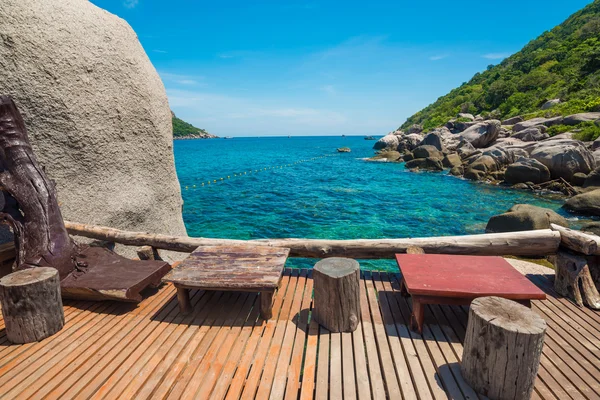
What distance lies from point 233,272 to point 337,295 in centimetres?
174

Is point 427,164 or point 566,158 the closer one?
point 566,158

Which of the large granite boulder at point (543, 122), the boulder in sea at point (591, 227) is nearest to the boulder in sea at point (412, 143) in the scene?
the large granite boulder at point (543, 122)

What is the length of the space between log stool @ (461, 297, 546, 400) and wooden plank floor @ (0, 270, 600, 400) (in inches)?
10.8

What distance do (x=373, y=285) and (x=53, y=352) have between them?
5111 mm

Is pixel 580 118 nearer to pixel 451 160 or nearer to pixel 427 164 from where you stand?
pixel 451 160

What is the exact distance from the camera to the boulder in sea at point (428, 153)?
125 feet

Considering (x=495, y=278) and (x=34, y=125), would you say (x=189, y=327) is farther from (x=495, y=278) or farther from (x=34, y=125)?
(x=34, y=125)

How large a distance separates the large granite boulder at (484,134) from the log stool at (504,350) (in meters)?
39.3

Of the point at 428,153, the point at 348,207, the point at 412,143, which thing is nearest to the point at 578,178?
the point at 348,207

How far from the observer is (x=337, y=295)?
4258 millimetres

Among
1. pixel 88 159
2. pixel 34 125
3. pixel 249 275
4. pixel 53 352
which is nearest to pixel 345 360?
pixel 249 275

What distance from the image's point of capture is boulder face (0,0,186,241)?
5770mm

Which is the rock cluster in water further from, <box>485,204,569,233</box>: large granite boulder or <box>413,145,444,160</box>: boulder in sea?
<box>485,204,569,233</box>: large granite boulder

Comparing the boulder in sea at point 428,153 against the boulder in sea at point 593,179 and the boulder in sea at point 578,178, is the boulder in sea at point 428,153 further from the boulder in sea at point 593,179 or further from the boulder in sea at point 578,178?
the boulder in sea at point 593,179
